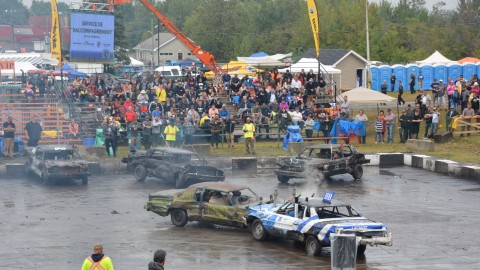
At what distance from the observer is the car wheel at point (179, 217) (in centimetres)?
2308

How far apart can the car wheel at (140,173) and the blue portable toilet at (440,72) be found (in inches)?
1439

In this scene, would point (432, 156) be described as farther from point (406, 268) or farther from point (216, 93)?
point (406, 268)

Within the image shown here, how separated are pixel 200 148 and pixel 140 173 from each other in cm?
511

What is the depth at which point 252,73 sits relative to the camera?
195 ft

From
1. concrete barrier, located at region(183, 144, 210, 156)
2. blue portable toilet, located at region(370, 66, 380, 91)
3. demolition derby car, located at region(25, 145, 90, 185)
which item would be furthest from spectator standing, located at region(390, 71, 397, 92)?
demolition derby car, located at region(25, 145, 90, 185)

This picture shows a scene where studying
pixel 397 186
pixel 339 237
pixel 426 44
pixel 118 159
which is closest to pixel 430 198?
pixel 397 186

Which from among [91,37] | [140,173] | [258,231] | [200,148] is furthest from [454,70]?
[258,231]

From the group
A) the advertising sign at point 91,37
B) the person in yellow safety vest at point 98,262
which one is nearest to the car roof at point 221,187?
the person in yellow safety vest at point 98,262

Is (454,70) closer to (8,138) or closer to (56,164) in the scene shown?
(8,138)

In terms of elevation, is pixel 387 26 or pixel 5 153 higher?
pixel 387 26

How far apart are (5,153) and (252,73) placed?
26166 millimetres

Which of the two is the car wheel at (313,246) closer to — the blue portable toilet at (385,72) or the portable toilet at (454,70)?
the blue portable toilet at (385,72)

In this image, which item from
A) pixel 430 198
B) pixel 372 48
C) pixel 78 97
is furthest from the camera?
pixel 372 48

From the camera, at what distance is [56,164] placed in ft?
101
